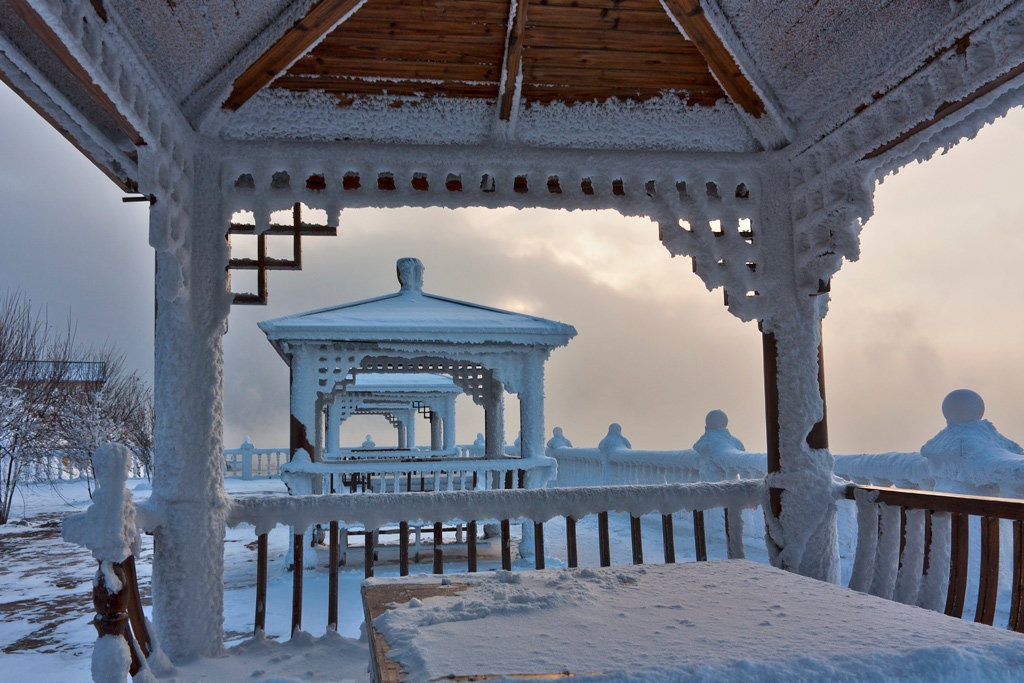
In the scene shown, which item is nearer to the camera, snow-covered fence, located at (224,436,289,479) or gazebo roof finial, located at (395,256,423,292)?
gazebo roof finial, located at (395,256,423,292)

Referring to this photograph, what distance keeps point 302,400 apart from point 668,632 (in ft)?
27.2

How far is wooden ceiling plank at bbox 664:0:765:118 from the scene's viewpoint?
389 cm

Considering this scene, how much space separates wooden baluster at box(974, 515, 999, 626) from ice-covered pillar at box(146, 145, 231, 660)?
394 cm

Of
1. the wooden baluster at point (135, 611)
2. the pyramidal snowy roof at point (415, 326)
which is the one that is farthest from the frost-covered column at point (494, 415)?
the wooden baluster at point (135, 611)

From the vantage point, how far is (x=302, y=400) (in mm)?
9711

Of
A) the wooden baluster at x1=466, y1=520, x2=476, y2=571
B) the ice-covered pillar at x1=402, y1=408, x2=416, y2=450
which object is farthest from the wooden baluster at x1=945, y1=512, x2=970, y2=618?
the ice-covered pillar at x1=402, y1=408, x2=416, y2=450

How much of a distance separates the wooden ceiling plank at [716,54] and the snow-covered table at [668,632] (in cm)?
289

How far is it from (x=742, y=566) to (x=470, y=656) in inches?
70.1

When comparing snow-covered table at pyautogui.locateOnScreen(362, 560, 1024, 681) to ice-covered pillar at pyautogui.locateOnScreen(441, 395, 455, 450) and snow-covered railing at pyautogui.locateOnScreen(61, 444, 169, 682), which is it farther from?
ice-covered pillar at pyautogui.locateOnScreen(441, 395, 455, 450)

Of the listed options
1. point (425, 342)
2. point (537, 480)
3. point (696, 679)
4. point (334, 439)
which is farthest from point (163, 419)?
point (334, 439)

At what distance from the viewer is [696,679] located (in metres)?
1.67

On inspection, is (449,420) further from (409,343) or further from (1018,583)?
(1018,583)

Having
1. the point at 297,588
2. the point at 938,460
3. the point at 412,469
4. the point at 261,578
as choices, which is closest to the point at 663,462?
the point at 412,469

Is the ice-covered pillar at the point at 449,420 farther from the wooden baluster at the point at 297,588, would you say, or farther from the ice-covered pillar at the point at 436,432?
the wooden baluster at the point at 297,588
